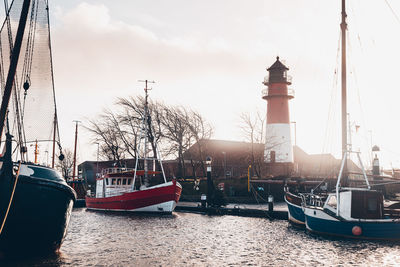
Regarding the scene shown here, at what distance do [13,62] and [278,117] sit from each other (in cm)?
3763

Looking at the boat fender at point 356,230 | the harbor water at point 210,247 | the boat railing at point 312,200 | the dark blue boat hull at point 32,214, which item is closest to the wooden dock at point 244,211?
the harbor water at point 210,247

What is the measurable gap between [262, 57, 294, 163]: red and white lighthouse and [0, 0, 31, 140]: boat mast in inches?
1441

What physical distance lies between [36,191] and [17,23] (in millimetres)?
5790

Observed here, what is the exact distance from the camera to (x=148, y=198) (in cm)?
3047

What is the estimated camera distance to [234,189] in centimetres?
3941

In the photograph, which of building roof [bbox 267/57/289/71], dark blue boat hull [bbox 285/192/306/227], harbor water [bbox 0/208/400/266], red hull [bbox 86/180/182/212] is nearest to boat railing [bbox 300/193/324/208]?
dark blue boat hull [bbox 285/192/306/227]

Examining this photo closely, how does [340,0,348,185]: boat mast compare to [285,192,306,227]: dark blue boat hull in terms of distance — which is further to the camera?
[285,192,306,227]: dark blue boat hull

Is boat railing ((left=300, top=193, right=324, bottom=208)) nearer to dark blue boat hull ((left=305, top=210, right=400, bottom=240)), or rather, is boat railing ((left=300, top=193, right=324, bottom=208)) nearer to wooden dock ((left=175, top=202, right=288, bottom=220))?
dark blue boat hull ((left=305, top=210, right=400, bottom=240))

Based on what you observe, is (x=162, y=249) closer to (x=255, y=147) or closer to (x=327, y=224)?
(x=327, y=224)

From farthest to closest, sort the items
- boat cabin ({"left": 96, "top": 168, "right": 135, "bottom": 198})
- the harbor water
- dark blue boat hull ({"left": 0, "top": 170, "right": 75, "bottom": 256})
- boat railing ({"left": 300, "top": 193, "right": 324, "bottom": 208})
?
boat cabin ({"left": 96, "top": 168, "right": 135, "bottom": 198}), boat railing ({"left": 300, "top": 193, "right": 324, "bottom": 208}), the harbor water, dark blue boat hull ({"left": 0, "top": 170, "right": 75, "bottom": 256})

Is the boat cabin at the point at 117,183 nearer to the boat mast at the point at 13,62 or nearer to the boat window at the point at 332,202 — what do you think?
the boat window at the point at 332,202

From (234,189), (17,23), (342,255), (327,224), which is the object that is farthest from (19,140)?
(234,189)

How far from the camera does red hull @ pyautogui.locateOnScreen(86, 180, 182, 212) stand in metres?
29.9

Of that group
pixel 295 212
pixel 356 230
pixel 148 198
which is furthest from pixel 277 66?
pixel 356 230
